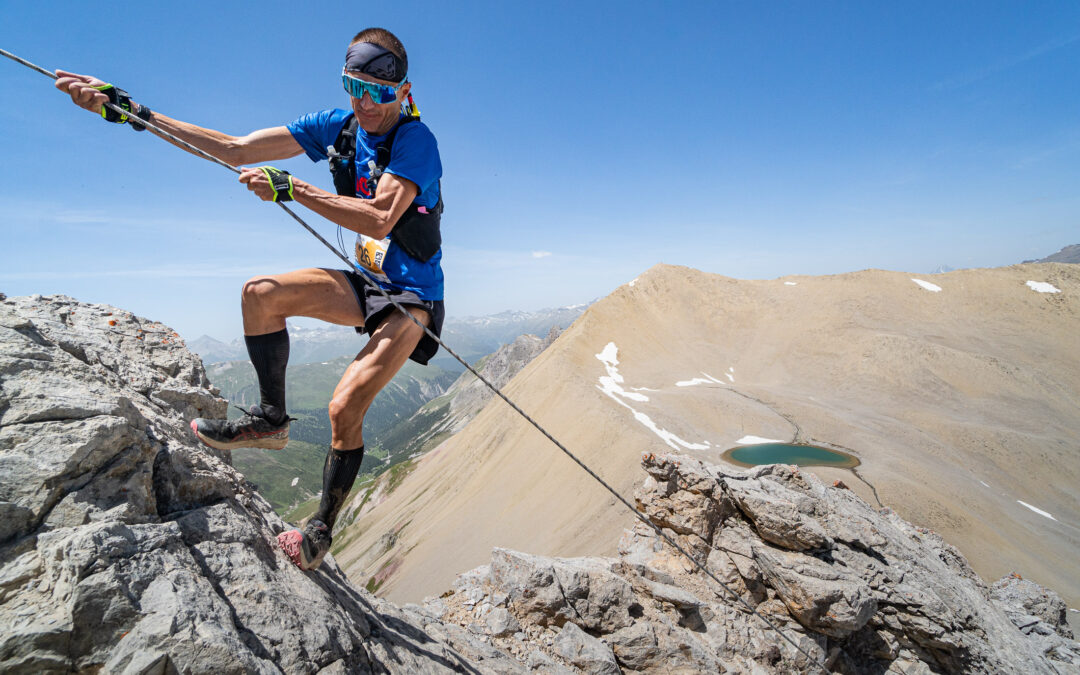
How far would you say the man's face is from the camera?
12.9 ft

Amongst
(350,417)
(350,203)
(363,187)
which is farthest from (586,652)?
(363,187)

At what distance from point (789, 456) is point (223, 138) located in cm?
3262

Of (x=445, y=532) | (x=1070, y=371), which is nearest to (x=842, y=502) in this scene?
(x=445, y=532)

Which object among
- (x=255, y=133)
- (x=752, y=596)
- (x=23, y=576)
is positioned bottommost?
(x=752, y=596)

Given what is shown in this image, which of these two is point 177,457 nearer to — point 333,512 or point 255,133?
point 333,512

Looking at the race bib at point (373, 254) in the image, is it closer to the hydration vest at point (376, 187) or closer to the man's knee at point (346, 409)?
the hydration vest at point (376, 187)

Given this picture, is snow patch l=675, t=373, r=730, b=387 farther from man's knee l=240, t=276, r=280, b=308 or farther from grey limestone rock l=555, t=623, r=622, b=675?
man's knee l=240, t=276, r=280, b=308

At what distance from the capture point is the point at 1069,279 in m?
51.5

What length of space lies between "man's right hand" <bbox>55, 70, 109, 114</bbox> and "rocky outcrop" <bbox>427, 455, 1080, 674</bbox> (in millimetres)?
7289

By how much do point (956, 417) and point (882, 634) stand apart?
39424 mm

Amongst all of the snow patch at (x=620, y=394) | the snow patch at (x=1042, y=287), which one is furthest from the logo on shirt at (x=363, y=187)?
the snow patch at (x=1042, y=287)

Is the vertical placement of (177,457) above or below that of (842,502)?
above

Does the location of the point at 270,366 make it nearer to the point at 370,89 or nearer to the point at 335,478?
the point at 335,478

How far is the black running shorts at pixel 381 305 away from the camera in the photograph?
413 centimetres
